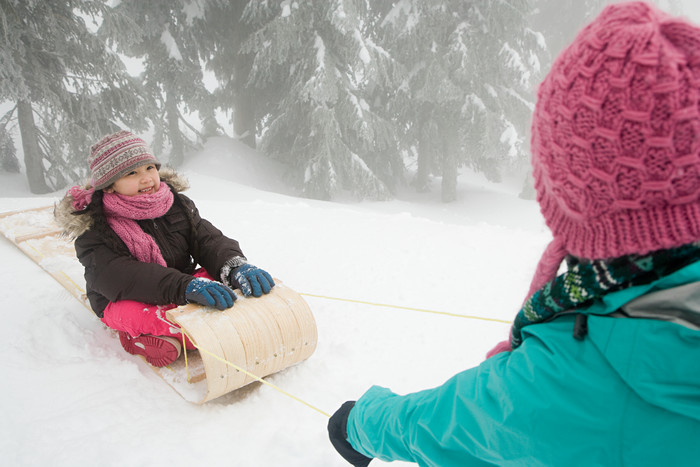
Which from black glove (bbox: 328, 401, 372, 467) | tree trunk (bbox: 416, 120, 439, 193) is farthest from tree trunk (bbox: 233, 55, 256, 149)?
black glove (bbox: 328, 401, 372, 467)

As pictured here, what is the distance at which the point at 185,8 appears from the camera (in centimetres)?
1138

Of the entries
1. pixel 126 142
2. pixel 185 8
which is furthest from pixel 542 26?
pixel 126 142

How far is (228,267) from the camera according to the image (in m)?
2.95

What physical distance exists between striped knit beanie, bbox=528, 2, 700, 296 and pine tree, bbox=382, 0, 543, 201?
481 inches

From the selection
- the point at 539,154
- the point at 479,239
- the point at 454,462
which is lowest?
the point at 479,239

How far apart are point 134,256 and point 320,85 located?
9160 mm

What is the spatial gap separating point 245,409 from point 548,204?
6.97 ft

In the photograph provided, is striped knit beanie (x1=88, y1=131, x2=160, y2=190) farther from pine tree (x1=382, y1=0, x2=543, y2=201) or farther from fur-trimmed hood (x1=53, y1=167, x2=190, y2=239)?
pine tree (x1=382, y1=0, x2=543, y2=201)

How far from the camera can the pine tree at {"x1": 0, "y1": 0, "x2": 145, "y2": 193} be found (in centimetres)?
851

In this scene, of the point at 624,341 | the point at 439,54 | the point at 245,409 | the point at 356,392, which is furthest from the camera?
the point at 439,54

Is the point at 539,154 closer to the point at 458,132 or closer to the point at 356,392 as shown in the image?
the point at 356,392

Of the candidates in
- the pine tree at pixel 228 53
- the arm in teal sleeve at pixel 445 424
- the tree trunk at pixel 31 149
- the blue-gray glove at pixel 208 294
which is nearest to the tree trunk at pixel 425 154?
the pine tree at pixel 228 53

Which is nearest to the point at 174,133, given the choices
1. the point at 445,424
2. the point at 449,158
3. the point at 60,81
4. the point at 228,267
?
the point at 60,81

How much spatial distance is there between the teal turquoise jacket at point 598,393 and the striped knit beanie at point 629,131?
99 mm
